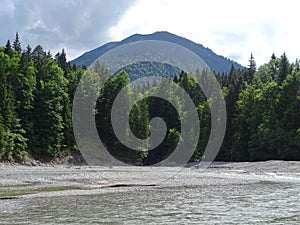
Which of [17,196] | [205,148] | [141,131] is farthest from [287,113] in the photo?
[17,196]

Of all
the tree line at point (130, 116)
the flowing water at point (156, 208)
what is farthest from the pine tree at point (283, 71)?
the flowing water at point (156, 208)

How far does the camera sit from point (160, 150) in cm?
8238

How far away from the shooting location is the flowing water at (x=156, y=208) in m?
16.3

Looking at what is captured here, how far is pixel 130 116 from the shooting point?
75.6 m

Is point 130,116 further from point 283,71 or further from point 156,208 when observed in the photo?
point 156,208

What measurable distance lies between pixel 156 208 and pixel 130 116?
56.5 m

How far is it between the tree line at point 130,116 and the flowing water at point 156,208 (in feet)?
105

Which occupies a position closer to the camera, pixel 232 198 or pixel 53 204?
pixel 53 204

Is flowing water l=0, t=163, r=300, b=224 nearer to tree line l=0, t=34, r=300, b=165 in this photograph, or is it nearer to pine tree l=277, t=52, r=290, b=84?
tree line l=0, t=34, r=300, b=165

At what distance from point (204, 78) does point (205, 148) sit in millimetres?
23218

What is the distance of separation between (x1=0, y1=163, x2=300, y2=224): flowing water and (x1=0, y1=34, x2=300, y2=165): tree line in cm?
3210

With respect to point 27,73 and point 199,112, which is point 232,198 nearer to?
point 27,73

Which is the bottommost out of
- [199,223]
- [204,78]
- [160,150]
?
[199,223]

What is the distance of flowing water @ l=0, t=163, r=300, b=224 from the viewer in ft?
53.6
